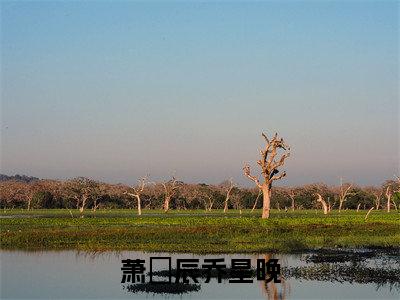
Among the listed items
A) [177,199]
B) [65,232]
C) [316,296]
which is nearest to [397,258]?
[316,296]

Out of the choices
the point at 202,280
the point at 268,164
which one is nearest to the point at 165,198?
the point at 268,164

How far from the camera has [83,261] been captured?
29.9 m

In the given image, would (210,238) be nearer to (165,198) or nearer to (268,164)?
(268,164)

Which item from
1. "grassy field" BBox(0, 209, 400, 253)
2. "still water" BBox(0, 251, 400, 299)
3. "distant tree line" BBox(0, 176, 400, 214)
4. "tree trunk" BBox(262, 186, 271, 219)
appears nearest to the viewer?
"still water" BBox(0, 251, 400, 299)

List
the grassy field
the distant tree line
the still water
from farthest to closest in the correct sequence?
the distant tree line
the grassy field
the still water

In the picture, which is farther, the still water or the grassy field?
the grassy field

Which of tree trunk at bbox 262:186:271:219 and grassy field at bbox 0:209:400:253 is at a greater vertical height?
tree trunk at bbox 262:186:271:219

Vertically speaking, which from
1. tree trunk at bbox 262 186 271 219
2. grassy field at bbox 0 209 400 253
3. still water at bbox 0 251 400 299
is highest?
tree trunk at bbox 262 186 271 219

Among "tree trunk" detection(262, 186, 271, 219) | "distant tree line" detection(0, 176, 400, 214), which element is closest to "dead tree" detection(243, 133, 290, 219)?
"tree trunk" detection(262, 186, 271, 219)

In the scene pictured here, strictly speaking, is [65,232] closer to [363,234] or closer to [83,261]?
[83,261]

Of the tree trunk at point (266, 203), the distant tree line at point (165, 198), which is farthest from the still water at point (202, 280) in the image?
the distant tree line at point (165, 198)

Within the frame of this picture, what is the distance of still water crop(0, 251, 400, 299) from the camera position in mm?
21453

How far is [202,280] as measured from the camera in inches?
949

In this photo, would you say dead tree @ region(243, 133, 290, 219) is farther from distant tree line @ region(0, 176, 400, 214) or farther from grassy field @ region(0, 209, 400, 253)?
distant tree line @ region(0, 176, 400, 214)
